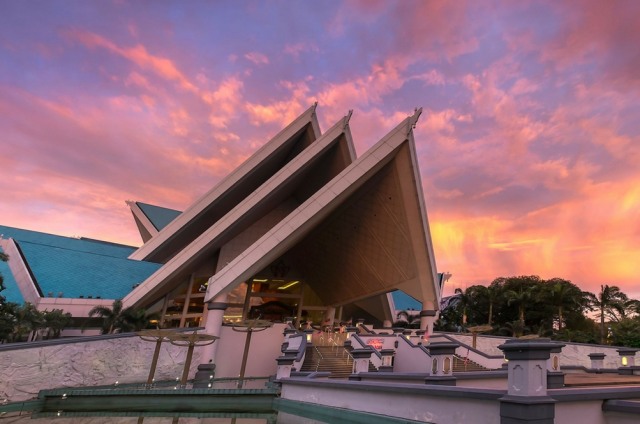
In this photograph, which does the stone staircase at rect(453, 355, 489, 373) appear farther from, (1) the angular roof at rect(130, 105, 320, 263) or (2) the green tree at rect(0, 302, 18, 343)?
(2) the green tree at rect(0, 302, 18, 343)

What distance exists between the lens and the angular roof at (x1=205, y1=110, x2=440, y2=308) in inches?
835

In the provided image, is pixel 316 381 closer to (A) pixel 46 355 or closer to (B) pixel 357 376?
(B) pixel 357 376

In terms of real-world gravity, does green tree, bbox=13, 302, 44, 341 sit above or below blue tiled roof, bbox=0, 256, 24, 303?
below

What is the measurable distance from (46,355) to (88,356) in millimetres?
1616

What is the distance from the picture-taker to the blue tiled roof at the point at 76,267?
77.6 ft

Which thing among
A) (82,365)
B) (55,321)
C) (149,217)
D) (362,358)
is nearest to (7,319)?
(55,321)

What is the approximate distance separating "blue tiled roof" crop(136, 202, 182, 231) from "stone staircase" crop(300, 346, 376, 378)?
18521mm

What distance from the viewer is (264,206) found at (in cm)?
2947

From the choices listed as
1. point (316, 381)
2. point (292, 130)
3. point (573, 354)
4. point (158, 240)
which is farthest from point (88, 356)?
point (573, 354)

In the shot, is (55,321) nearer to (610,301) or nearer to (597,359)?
(597,359)

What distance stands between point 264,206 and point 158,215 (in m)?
11.4

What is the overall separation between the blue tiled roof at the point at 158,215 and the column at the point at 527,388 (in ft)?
100

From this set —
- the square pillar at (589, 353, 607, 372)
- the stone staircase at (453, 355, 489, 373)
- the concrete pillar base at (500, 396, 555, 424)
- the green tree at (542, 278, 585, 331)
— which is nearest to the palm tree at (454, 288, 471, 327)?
the green tree at (542, 278, 585, 331)

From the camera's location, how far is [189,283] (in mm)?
31016
